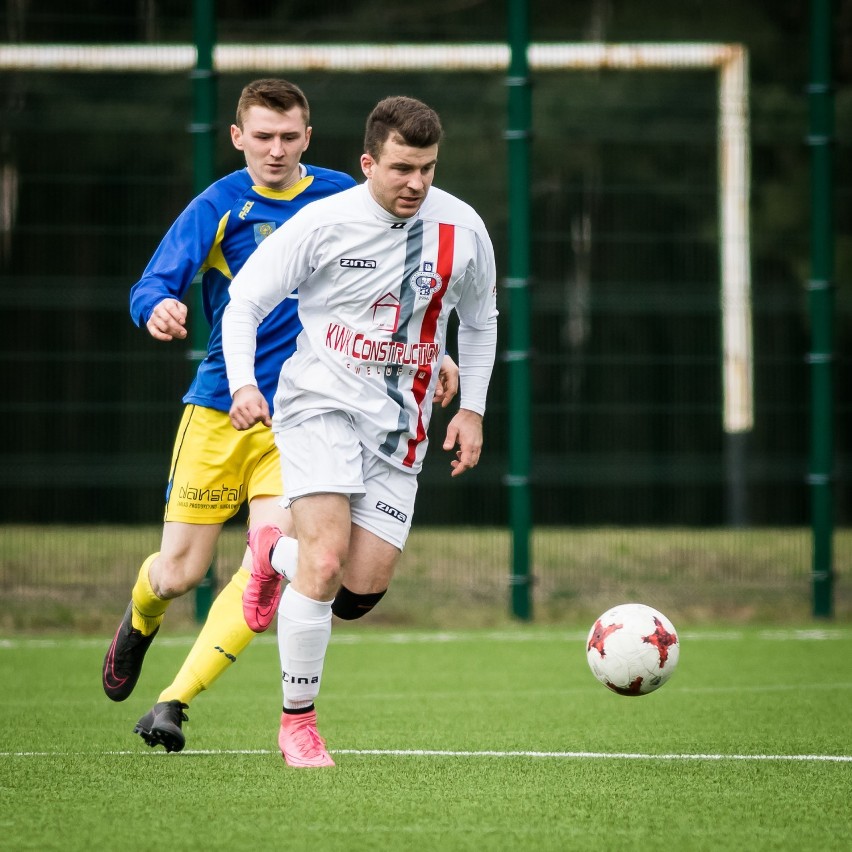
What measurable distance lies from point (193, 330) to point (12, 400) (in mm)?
1265

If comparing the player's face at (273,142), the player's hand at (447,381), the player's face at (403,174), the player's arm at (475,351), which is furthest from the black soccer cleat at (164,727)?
the player's face at (273,142)

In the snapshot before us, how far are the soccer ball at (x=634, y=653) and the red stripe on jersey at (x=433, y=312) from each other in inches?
36.8

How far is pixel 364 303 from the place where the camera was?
15.2 ft

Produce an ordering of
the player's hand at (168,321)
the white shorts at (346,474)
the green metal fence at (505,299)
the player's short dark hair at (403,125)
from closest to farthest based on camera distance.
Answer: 1. the player's short dark hair at (403,125)
2. the white shorts at (346,474)
3. the player's hand at (168,321)
4. the green metal fence at (505,299)

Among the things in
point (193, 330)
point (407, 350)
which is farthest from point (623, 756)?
point (193, 330)

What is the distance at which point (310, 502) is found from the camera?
458 cm

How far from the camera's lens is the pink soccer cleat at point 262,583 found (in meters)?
4.92

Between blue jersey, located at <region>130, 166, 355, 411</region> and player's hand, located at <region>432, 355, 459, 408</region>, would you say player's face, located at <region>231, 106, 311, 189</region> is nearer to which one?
blue jersey, located at <region>130, 166, 355, 411</region>

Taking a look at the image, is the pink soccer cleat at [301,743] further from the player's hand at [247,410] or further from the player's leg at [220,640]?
the player's hand at [247,410]

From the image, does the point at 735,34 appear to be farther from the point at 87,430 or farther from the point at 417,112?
the point at 417,112

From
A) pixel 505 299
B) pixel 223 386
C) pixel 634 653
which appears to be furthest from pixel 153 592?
pixel 505 299

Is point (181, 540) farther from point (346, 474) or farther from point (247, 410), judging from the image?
point (247, 410)

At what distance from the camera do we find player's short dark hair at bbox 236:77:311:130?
17.0 feet

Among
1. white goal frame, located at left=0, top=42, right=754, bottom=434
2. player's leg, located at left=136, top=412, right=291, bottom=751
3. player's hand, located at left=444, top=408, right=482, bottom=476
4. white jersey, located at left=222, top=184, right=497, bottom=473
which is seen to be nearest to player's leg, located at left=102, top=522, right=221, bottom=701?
player's leg, located at left=136, top=412, right=291, bottom=751
